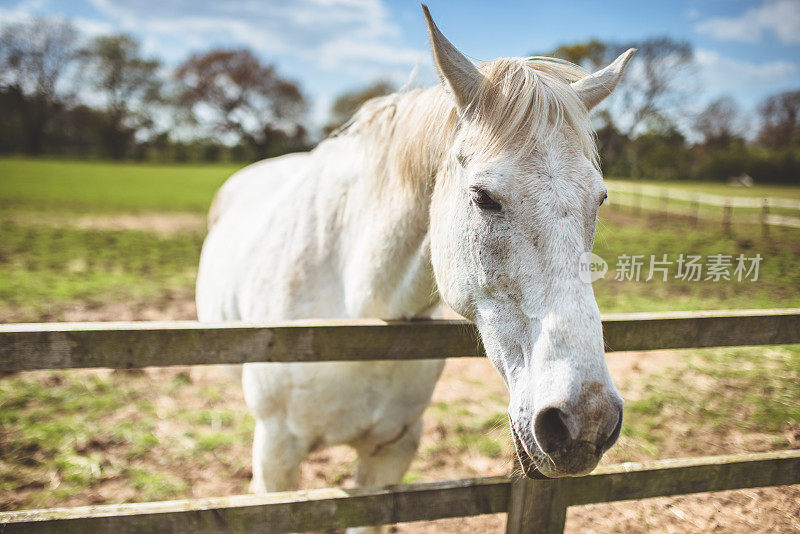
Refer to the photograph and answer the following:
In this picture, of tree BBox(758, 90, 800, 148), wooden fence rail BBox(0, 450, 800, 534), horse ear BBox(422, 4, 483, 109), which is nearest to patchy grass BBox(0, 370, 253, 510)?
wooden fence rail BBox(0, 450, 800, 534)

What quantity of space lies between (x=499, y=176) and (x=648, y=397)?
384cm

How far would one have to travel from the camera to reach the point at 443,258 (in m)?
1.49

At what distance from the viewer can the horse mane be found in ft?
4.35

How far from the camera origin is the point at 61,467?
310cm

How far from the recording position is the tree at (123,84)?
4291 centimetres

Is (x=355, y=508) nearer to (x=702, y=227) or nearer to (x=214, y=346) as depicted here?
(x=214, y=346)

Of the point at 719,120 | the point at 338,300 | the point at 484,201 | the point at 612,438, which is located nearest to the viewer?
the point at 612,438

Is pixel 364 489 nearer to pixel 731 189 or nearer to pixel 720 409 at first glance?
pixel 720 409

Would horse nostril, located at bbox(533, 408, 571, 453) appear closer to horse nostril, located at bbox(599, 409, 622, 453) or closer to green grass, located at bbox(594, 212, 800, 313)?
horse nostril, located at bbox(599, 409, 622, 453)

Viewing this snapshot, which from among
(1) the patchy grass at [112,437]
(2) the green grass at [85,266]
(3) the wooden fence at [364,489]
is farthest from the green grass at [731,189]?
(2) the green grass at [85,266]

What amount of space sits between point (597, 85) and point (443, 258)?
81 centimetres

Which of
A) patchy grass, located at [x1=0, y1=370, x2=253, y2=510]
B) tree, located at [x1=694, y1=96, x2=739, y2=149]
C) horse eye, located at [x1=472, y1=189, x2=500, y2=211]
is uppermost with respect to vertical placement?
tree, located at [x1=694, y1=96, x2=739, y2=149]

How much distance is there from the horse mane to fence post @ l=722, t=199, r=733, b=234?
12.2 ft

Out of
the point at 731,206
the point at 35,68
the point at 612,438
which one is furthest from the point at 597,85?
the point at 35,68
